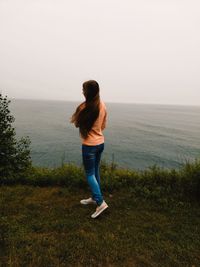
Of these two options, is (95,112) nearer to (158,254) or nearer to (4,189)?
(158,254)

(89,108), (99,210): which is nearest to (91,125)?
(89,108)

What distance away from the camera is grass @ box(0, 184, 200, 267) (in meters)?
2.88

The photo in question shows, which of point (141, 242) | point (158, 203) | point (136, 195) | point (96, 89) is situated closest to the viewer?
point (141, 242)

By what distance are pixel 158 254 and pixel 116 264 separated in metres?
0.68

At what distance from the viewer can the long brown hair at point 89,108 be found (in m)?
3.69

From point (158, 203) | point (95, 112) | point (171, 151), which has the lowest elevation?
point (171, 151)

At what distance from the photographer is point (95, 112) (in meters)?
3.76

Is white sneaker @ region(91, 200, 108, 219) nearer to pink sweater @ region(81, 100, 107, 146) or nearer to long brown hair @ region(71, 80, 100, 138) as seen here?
pink sweater @ region(81, 100, 107, 146)

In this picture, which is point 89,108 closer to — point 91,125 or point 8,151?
point 91,125

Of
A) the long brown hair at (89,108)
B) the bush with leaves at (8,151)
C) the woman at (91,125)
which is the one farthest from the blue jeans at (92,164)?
the bush with leaves at (8,151)

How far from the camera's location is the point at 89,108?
146 inches

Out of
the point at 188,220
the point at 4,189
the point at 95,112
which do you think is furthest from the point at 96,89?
the point at 4,189

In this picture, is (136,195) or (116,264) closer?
(116,264)

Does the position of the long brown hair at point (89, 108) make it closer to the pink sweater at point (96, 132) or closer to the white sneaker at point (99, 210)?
the pink sweater at point (96, 132)
